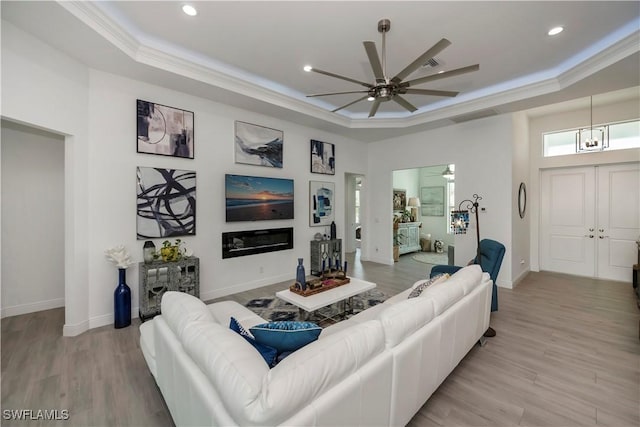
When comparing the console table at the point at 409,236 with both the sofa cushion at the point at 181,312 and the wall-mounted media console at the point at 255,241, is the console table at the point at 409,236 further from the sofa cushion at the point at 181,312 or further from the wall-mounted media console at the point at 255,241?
the sofa cushion at the point at 181,312

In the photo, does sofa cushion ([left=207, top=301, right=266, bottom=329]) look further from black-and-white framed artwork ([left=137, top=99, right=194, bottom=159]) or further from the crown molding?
the crown molding

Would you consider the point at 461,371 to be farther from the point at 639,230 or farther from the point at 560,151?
the point at 560,151

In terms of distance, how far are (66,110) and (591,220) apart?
8.56 m

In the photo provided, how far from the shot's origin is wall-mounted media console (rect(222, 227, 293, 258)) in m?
4.34

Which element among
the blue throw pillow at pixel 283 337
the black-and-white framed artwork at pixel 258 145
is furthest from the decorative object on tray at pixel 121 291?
the blue throw pillow at pixel 283 337

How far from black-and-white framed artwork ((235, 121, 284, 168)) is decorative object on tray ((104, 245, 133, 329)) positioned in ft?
6.85

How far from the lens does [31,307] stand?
11.6ft

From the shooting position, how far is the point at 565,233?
557 cm

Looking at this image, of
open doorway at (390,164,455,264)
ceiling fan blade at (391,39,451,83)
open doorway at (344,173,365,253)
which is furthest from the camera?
open doorway at (344,173,365,253)

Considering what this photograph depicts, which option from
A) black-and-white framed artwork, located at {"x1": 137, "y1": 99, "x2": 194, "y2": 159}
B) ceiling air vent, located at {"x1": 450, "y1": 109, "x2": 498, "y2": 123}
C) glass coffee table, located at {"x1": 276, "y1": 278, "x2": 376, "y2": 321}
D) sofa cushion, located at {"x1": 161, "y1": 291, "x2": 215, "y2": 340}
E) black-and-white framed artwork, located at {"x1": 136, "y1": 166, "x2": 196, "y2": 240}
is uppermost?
ceiling air vent, located at {"x1": 450, "y1": 109, "x2": 498, "y2": 123}

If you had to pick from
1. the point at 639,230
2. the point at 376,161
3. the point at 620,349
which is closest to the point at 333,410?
the point at 620,349

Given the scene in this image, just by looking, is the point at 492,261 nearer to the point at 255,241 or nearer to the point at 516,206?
the point at 516,206

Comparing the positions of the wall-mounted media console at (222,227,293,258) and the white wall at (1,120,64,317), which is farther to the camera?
the wall-mounted media console at (222,227,293,258)

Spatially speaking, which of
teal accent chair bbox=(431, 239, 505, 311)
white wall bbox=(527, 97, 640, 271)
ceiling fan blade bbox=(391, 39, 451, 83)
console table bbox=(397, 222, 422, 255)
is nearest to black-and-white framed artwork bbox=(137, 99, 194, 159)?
ceiling fan blade bbox=(391, 39, 451, 83)
